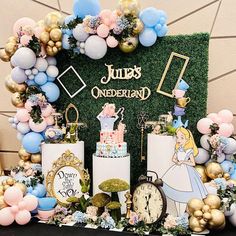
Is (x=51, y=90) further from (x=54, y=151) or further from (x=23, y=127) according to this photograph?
(x=54, y=151)

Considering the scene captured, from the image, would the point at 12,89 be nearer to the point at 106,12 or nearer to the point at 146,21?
the point at 106,12

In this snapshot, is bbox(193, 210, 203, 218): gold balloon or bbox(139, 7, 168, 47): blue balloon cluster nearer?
bbox(193, 210, 203, 218): gold balloon

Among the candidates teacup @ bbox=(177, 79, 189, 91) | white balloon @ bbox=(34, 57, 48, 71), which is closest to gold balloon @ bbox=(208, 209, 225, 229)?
teacup @ bbox=(177, 79, 189, 91)

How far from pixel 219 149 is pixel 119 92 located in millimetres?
529

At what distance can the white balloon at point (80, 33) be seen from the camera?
63.4 inches

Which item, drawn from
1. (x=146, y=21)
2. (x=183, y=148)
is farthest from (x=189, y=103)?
(x=146, y=21)

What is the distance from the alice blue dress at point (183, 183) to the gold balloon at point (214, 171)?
6.8 inches

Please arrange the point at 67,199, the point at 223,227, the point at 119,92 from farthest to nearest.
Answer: the point at 119,92 < the point at 67,199 < the point at 223,227

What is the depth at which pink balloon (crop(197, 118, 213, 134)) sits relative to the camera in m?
1.57

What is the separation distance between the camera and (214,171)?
152cm

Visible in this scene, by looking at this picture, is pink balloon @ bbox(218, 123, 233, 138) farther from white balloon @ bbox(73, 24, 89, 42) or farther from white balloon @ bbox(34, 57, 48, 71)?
white balloon @ bbox(34, 57, 48, 71)

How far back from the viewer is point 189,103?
164 centimetres

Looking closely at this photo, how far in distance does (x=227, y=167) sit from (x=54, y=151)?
0.75m

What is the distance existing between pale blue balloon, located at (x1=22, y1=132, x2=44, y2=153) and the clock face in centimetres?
57
